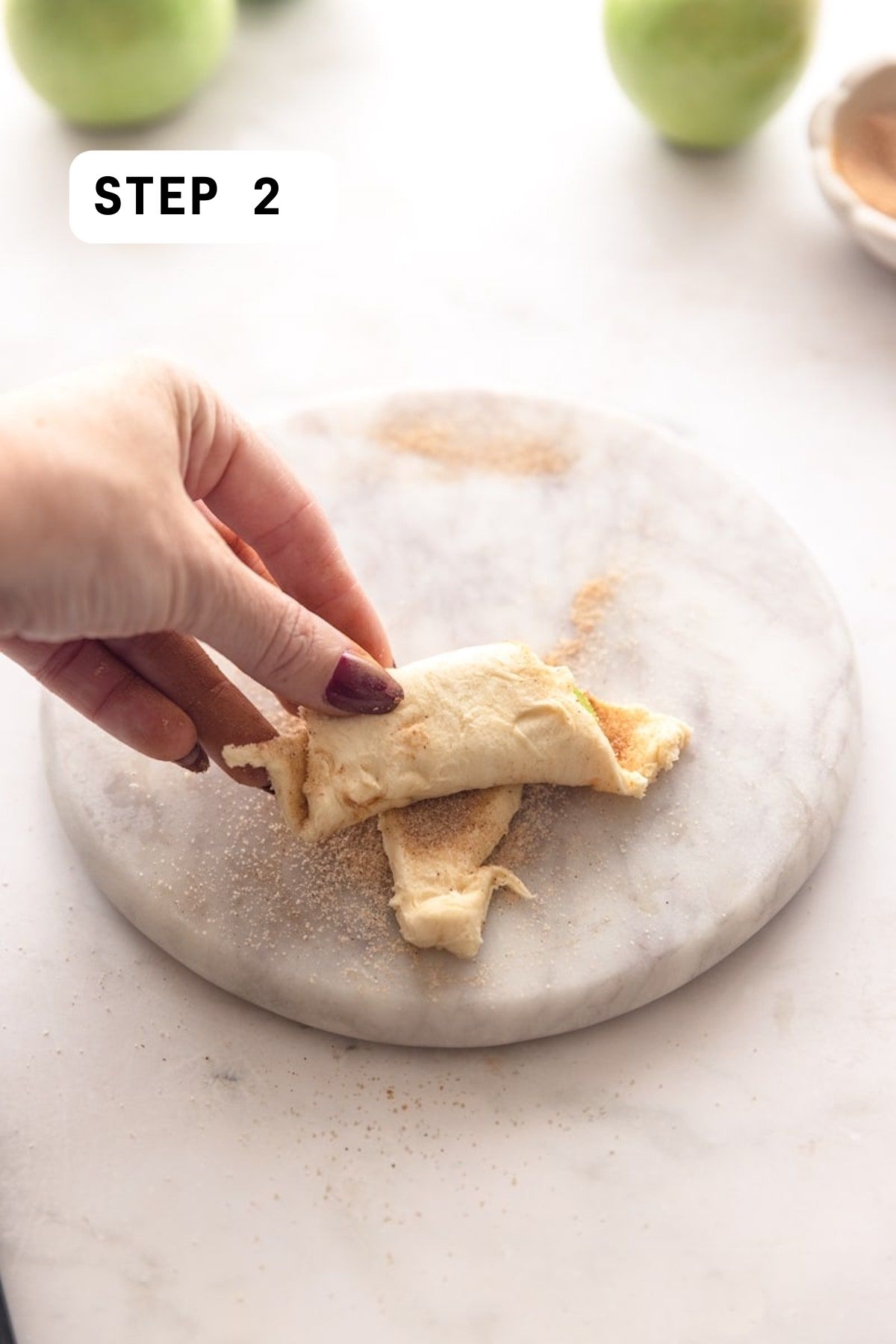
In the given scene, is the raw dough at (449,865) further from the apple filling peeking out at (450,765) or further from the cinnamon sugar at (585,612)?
the cinnamon sugar at (585,612)

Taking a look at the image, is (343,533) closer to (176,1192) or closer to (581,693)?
(581,693)

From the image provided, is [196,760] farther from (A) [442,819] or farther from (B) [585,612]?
(B) [585,612]

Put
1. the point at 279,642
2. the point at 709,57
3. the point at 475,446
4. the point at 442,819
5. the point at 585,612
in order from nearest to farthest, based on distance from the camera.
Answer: the point at 279,642, the point at 442,819, the point at 585,612, the point at 475,446, the point at 709,57

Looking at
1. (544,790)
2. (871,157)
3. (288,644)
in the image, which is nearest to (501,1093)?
(544,790)

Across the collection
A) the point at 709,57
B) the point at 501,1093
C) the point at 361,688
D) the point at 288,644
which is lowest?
the point at 501,1093

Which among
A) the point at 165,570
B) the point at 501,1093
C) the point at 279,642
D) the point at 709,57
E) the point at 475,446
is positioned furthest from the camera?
the point at 709,57

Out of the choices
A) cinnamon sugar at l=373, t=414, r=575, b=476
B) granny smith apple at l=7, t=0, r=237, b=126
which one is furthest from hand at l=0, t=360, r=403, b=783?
granny smith apple at l=7, t=0, r=237, b=126
